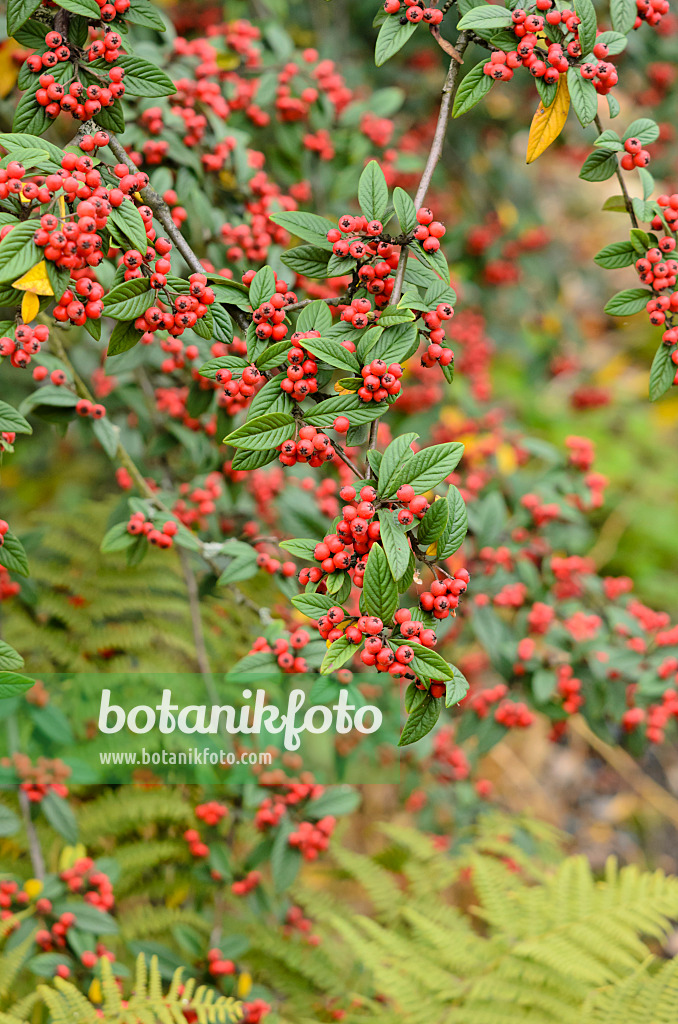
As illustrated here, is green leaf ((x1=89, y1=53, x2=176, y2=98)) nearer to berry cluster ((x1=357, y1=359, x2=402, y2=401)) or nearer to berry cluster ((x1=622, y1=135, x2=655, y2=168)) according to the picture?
berry cluster ((x1=357, y1=359, x2=402, y2=401))

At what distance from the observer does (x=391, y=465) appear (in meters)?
1.05

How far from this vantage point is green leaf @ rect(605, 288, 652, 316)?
1264 mm

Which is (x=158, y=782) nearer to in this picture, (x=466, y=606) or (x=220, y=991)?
(x=220, y=991)

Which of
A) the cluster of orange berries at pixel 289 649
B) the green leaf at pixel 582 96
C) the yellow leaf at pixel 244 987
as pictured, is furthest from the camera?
the yellow leaf at pixel 244 987

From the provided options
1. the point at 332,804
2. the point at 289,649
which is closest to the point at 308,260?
the point at 289,649

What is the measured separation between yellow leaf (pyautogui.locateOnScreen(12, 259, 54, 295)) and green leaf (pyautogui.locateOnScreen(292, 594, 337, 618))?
55 cm

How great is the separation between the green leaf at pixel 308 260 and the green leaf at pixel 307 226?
0.06ft

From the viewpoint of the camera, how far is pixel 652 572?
338cm

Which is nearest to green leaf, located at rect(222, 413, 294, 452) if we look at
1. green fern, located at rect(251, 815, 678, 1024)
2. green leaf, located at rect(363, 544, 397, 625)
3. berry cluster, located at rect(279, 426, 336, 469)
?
berry cluster, located at rect(279, 426, 336, 469)

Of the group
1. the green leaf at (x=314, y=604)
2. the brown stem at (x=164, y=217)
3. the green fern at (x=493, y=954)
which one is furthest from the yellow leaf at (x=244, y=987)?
the brown stem at (x=164, y=217)

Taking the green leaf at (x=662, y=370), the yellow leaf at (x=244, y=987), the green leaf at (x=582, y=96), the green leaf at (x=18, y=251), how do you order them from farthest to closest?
the yellow leaf at (x=244, y=987), the green leaf at (x=662, y=370), the green leaf at (x=582, y=96), the green leaf at (x=18, y=251)

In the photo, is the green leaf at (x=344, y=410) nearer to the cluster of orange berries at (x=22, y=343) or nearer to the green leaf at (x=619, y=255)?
the cluster of orange berries at (x=22, y=343)

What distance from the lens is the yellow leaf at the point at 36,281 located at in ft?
3.15

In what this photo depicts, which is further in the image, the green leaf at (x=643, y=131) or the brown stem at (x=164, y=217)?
the green leaf at (x=643, y=131)
